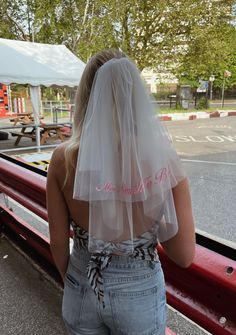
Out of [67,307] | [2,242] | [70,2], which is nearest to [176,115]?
[70,2]

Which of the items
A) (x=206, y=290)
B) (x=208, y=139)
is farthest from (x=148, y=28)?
(x=206, y=290)

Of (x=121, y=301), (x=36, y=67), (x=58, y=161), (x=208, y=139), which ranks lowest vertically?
(x=208, y=139)

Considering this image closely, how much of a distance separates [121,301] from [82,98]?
27.9 inches

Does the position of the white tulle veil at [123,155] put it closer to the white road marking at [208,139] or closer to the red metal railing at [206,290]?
the red metal railing at [206,290]

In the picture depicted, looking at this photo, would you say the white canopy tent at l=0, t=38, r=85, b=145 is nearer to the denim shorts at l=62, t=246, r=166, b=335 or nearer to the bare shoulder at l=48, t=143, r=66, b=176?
the bare shoulder at l=48, t=143, r=66, b=176

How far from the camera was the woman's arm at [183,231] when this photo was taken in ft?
3.95

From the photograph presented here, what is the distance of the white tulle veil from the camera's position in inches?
45.2

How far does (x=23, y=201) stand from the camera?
3234mm

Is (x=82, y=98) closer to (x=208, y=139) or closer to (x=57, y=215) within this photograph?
(x=57, y=215)

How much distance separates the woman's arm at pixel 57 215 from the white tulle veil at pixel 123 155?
14cm

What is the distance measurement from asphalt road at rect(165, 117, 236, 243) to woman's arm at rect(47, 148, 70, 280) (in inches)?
17.3

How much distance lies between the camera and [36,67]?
10414 millimetres

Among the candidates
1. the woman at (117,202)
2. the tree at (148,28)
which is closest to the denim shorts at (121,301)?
the woman at (117,202)

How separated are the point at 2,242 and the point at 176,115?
57.9ft
